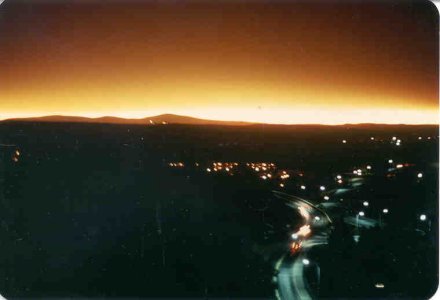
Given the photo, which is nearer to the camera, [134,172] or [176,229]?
[134,172]

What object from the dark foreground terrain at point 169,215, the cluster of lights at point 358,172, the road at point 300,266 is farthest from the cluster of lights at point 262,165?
the road at point 300,266

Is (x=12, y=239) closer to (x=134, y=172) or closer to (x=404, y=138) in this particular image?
(x=134, y=172)

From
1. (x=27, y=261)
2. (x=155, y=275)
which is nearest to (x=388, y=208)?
(x=155, y=275)

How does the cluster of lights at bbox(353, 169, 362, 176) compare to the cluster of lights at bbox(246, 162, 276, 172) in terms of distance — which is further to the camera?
the cluster of lights at bbox(246, 162, 276, 172)

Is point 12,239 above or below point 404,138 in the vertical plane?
below

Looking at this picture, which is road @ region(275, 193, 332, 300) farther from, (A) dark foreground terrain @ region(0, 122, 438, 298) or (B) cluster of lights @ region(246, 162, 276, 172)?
(B) cluster of lights @ region(246, 162, 276, 172)

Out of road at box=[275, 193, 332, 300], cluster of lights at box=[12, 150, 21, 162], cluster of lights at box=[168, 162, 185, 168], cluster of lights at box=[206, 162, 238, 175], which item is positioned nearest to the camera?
cluster of lights at box=[12, 150, 21, 162]

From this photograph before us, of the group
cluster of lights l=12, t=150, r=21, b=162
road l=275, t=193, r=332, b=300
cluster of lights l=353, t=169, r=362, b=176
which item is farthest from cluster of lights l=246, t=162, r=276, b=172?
cluster of lights l=12, t=150, r=21, b=162

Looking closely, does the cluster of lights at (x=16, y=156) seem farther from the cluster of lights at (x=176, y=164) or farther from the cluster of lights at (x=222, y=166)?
the cluster of lights at (x=222, y=166)
